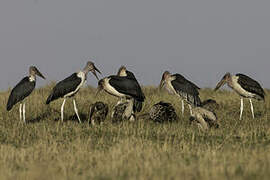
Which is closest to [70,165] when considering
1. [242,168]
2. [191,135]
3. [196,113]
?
[242,168]

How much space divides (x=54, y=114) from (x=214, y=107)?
5354 millimetres

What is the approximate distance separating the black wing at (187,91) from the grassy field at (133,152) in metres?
0.68

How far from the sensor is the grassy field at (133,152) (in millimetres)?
6875

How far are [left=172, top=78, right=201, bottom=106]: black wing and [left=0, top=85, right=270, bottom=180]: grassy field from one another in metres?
0.68

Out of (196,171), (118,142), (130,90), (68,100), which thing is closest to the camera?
(196,171)

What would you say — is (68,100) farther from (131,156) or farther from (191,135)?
(131,156)

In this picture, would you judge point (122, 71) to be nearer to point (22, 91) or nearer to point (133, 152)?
point (22, 91)

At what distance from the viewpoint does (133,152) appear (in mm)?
8812

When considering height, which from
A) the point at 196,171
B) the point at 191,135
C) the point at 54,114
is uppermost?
the point at 54,114

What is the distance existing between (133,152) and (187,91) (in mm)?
6123

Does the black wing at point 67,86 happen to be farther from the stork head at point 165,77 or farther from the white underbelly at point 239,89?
the white underbelly at point 239,89

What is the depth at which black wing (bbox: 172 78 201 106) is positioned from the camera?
48.0 feet

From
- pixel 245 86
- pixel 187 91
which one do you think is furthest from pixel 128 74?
pixel 245 86

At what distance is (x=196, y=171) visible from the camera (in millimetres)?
→ 6855
